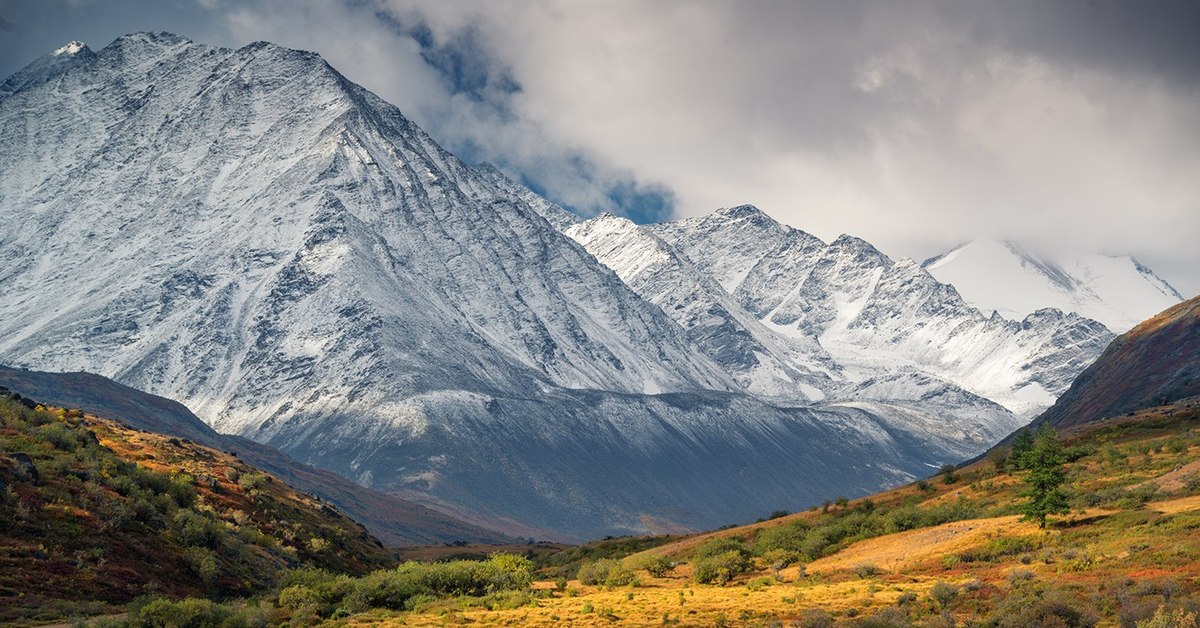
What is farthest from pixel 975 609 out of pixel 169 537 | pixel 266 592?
pixel 169 537

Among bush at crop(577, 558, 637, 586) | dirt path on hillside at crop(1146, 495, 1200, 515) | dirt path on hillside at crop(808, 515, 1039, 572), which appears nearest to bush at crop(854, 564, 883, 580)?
dirt path on hillside at crop(808, 515, 1039, 572)

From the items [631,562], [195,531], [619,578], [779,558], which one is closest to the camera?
[619,578]

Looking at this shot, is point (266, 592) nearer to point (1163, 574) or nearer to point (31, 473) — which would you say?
point (31, 473)

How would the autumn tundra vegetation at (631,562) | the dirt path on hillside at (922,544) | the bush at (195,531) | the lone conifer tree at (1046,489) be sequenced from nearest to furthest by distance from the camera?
the autumn tundra vegetation at (631,562) → the dirt path on hillside at (922,544) → the lone conifer tree at (1046,489) → the bush at (195,531)

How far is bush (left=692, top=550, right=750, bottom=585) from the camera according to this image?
58312mm

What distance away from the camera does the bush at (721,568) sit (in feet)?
191

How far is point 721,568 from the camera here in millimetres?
58750

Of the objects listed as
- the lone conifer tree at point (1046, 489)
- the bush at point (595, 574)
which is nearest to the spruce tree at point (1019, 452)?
the lone conifer tree at point (1046, 489)

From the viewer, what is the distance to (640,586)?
187ft

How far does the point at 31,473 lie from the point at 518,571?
83.9 ft

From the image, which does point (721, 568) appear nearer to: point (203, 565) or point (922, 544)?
point (922, 544)

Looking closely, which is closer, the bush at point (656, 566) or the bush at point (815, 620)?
the bush at point (815, 620)

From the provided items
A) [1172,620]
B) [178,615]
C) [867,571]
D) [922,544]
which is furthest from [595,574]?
[1172,620]

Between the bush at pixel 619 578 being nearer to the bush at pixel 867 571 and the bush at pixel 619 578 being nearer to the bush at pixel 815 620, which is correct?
→ the bush at pixel 867 571
